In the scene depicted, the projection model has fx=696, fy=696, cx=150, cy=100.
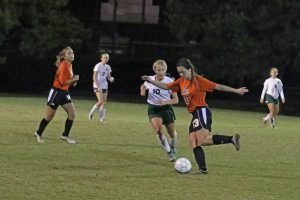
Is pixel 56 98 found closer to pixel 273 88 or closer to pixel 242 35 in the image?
pixel 273 88

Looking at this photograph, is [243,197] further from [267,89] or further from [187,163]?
[267,89]

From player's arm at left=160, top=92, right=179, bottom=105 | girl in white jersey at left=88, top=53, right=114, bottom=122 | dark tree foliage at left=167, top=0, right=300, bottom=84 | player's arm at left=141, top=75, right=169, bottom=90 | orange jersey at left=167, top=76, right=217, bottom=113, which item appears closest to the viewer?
orange jersey at left=167, top=76, right=217, bottom=113

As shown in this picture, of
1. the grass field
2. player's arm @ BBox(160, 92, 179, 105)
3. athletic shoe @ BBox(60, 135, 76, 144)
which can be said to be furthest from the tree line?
player's arm @ BBox(160, 92, 179, 105)

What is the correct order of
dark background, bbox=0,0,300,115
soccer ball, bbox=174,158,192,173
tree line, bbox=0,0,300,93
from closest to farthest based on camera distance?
soccer ball, bbox=174,158,192,173 → tree line, bbox=0,0,300,93 → dark background, bbox=0,0,300,115

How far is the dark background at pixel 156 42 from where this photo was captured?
3644 cm

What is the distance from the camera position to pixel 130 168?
11.5 meters

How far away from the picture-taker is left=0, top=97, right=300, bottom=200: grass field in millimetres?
9258

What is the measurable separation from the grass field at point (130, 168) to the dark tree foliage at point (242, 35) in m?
18.1

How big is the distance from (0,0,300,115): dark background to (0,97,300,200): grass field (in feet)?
61.1

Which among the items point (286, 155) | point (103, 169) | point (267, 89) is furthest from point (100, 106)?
point (103, 169)

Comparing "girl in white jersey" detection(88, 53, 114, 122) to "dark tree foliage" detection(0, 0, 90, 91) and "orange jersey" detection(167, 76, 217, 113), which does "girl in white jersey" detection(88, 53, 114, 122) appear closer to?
"orange jersey" detection(167, 76, 217, 113)

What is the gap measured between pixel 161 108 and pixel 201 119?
1.79 m

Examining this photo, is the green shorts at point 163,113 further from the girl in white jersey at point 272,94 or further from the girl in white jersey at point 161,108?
the girl in white jersey at point 272,94

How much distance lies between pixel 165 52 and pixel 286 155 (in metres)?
31.2
